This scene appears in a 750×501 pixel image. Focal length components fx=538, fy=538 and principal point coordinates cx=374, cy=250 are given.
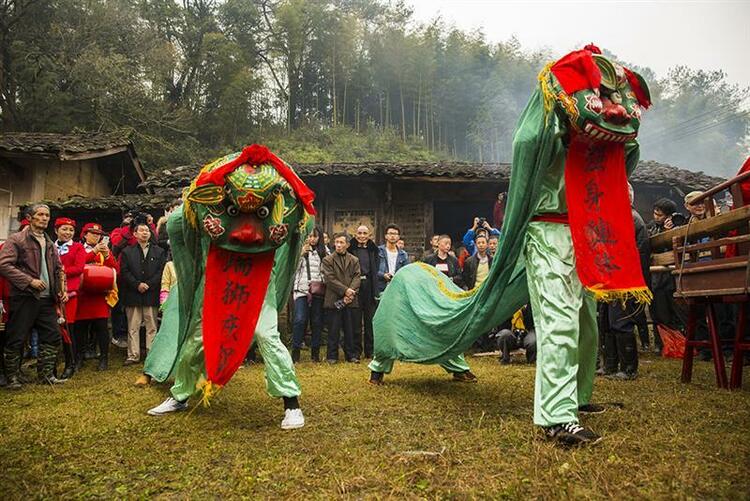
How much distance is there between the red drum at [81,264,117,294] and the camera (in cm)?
643

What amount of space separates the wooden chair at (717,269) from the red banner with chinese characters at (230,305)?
3330 mm

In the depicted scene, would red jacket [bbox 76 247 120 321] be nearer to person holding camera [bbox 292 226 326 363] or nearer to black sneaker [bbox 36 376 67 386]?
black sneaker [bbox 36 376 67 386]

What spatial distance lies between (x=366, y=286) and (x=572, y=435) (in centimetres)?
543

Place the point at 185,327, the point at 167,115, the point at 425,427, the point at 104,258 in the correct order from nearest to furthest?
the point at 425,427 → the point at 185,327 → the point at 104,258 → the point at 167,115

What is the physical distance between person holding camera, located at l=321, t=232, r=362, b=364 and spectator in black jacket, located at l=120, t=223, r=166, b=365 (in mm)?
2275

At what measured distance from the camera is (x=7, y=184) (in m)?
11.9

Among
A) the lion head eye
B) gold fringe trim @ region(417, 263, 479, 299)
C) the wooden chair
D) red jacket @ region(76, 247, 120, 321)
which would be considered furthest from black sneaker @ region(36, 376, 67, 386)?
the wooden chair

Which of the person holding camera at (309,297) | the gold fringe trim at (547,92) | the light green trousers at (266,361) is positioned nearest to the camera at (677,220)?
the gold fringe trim at (547,92)

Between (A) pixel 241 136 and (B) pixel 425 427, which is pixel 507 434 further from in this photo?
(A) pixel 241 136

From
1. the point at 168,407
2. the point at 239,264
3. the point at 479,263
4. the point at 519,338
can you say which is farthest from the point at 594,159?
the point at 479,263

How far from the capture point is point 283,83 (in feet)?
99.9

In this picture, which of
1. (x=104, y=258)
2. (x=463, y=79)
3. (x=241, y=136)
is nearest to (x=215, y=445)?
(x=104, y=258)

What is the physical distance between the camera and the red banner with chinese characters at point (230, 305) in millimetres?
3557

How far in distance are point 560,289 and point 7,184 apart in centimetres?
1284
